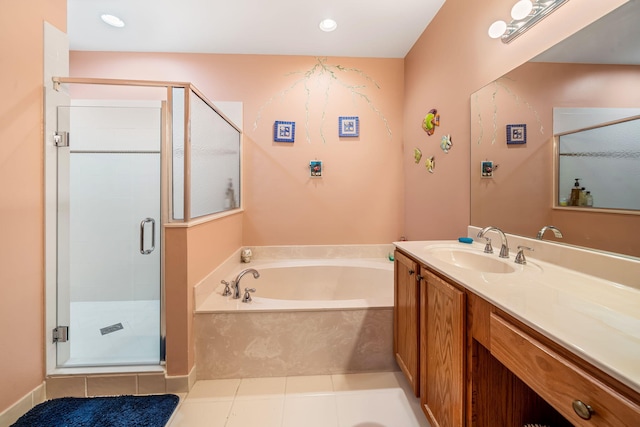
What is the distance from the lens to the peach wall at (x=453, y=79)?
120 centimetres

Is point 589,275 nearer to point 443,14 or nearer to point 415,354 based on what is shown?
point 415,354

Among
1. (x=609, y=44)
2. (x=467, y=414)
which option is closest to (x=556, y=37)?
(x=609, y=44)

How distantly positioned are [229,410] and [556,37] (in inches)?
94.6

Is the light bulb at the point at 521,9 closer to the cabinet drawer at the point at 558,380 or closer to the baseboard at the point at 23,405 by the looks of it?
the cabinet drawer at the point at 558,380

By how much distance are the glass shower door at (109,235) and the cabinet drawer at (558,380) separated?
173 centimetres

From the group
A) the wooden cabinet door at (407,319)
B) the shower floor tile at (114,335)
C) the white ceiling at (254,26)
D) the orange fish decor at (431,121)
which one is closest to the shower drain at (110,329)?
the shower floor tile at (114,335)

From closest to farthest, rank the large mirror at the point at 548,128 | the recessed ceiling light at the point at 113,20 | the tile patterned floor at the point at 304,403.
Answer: the large mirror at the point at 548,128 < the tile patterned floor at the point at 304,403 < the recessed ceiling light at the point at 113,20

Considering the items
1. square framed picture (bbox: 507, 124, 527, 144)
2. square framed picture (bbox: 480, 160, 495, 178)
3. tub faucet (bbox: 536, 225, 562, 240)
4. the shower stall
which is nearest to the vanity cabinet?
tub faucet (bbox: 536, 225, 562, 240)

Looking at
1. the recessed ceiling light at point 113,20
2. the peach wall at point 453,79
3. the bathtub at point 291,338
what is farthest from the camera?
the recessed ceiling light at point 113,20

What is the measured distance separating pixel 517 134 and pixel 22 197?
101 inches

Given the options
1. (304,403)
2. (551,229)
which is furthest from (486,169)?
(304,403)

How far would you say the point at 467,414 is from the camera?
90 cm

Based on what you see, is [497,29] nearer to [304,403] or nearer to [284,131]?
[284,131]

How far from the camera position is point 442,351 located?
1.04 m
